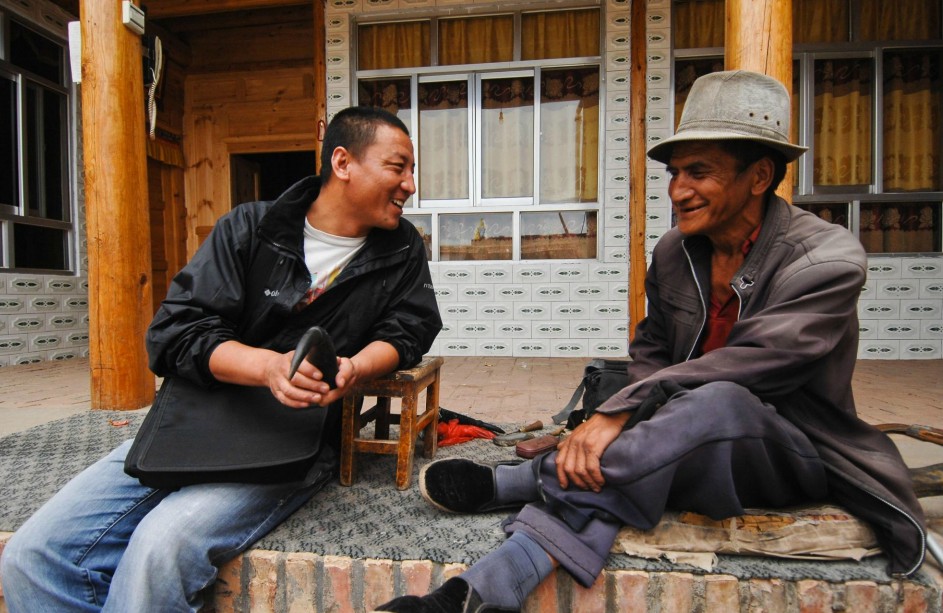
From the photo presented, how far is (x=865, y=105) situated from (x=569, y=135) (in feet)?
10.5

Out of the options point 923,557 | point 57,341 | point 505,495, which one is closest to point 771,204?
point 923,557

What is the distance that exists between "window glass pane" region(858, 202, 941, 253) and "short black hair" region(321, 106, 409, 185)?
20.2 ft

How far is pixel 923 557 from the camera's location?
63.7 inches

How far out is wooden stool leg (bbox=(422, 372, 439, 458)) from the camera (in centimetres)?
263

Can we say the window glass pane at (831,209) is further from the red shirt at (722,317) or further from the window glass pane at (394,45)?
the red shirt at (722,317)

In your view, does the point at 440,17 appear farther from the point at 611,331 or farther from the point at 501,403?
the point at 501,403

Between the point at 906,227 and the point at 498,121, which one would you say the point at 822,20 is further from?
the point at 498,121

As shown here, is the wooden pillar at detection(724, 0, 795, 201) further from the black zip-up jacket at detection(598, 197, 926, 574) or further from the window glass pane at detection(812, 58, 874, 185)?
the window glass pane at detection(812, 58, 874, 185)

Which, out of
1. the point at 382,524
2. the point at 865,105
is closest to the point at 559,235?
the point at 865,105

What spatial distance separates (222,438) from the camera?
179 centimetres

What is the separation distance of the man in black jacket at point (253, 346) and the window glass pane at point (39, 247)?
569 centimetres

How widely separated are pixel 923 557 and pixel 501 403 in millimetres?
2710

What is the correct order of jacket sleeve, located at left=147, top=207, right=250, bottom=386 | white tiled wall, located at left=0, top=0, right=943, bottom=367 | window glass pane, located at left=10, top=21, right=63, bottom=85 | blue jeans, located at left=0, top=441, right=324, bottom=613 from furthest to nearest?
white tiled wall, located at left=0, top=0, right=943, bottom=367, window glass pane, located at left=10, top=21, right=63, bottom=85, jacket sleeve, located at left=147, top=207, right=250, bottom=386, blue jeans, located at left=0, top=441, right=324, bottom=613

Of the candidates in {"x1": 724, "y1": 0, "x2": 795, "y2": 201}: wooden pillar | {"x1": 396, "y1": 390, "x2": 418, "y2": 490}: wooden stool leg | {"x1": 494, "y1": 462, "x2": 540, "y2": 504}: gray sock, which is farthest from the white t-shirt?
{"x1": 724, "y1": 0, "x2": 795, "y2": 201}: wooden pillar
